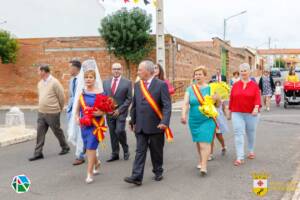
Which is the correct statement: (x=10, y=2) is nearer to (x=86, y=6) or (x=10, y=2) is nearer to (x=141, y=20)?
(x=86, y=6)

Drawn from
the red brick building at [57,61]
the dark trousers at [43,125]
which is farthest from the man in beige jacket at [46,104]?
the red brick building at [57,61]

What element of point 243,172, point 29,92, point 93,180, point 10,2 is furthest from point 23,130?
point 10,2

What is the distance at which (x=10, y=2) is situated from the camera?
3094 centimetres

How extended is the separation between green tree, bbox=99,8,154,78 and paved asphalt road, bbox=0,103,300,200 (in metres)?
11.8

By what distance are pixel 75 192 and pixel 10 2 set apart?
88.7 ft

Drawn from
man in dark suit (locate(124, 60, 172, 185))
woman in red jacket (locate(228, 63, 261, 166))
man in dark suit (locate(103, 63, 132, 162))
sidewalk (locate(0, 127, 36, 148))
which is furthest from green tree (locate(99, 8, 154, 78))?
man in dark suit (locate(124, 60, 172, 185))

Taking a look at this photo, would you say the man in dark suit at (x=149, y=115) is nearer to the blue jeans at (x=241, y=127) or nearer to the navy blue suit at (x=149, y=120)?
the navy blue suit at (x=149, y=120)

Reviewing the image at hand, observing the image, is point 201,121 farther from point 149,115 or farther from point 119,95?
point 119,95

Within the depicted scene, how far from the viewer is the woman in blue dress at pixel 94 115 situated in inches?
273

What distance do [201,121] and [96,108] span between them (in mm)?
1685

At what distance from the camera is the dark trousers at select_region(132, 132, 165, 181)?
21.7ft

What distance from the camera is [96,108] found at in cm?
693

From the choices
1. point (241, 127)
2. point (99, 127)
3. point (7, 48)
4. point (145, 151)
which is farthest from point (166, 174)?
point (7, 48)

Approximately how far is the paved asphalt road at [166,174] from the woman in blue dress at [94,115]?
14.0 inches
